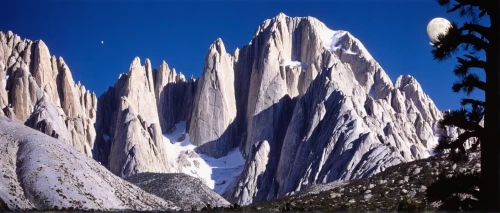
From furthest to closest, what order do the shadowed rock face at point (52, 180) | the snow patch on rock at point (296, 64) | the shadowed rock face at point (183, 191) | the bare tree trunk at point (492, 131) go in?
the snow patch on rock at point (296, 64), the shadowed rock face at point (183, 191), the shadowed rock face at point (52, 180), the bare tree trunk at point (492, 131)

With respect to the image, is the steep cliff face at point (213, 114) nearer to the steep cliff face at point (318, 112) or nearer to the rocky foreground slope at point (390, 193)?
the steep cliff face at point (318, 112)

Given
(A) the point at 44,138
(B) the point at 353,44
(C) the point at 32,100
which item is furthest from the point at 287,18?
(A) the point at 44,138

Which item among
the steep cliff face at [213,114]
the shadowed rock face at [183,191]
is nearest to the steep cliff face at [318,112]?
the steep cliff face at [213,114]

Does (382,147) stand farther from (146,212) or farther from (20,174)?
(146,212)

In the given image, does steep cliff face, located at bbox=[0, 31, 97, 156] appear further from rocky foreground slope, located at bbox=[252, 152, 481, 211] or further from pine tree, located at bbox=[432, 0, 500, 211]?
pine tree, located at bbox=[432, 0, 500, 211]

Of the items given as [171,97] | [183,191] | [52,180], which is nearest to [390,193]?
[52,180]

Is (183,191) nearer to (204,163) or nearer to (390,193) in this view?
(390,193)

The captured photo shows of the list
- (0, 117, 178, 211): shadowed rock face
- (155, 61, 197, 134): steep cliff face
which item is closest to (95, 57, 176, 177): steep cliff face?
(155, 61, 197, 134): steep cliff face
